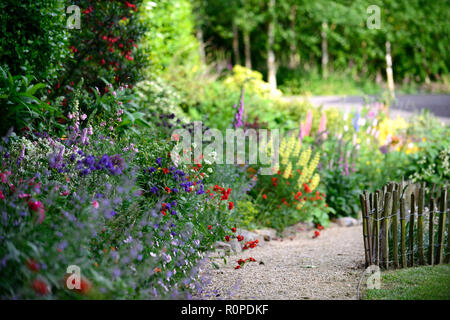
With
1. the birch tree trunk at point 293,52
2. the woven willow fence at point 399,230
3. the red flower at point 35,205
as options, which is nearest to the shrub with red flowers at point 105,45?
the red flower at point 35,205

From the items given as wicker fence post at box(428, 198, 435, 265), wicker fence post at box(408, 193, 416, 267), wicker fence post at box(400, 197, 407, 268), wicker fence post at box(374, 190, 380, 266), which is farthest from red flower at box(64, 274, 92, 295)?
wicker fence post at box(428, 198, 435, 265)

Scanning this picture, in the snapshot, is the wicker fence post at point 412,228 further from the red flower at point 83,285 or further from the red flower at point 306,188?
the red flower at point 83,285

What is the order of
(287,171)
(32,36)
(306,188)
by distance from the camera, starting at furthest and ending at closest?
1. (306,188)
2. (287,171)
3. (32,36)

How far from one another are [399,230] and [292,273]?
1081 millimetres

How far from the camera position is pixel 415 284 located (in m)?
3.54

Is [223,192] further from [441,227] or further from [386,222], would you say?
[441,227]

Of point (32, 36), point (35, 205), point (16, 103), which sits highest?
point (32, 36)

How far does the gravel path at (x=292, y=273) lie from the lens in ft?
11.0

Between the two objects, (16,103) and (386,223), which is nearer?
(386,223)

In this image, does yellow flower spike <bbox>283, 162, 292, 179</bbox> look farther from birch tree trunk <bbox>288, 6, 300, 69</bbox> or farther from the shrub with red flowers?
birch tree trunk <bbox>288, 6, 300, 69</bbox>

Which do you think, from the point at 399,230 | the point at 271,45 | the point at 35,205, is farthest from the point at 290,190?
the point at 271,45

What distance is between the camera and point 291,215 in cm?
590

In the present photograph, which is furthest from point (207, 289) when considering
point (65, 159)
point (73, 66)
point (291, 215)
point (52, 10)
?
point (73, 66)
